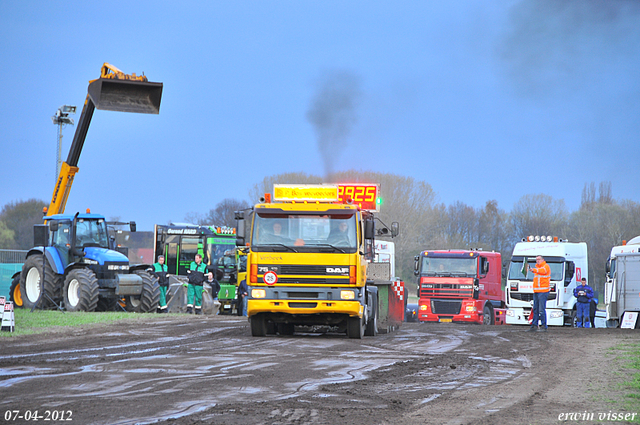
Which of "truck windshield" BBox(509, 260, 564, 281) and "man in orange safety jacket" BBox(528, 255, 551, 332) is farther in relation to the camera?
"truck windshield" BBox(509, 260, 564, 281)

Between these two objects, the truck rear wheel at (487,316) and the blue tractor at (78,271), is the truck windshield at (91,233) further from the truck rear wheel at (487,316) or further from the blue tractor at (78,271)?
the truck rear wheel at (487,316)

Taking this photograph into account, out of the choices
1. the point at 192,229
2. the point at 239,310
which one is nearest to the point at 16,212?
the point at 192,229

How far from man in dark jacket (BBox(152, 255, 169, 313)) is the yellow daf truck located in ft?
32.7

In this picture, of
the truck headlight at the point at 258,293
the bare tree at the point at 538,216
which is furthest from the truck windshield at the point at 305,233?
the bare tree at the point at 538,216

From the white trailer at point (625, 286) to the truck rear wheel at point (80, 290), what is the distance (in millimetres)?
17396

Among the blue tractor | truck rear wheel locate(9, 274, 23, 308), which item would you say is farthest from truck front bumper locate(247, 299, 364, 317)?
truck rear wheel locate(9, 274, 23, 308)

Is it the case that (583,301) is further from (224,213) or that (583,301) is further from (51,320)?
(224,213)

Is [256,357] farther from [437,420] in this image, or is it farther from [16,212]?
[16,212]

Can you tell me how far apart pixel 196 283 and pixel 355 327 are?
9.80 metres

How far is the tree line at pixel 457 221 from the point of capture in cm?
6219

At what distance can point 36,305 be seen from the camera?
21.9 m

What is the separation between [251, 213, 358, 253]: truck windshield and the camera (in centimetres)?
1502

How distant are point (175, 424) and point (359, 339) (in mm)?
9870

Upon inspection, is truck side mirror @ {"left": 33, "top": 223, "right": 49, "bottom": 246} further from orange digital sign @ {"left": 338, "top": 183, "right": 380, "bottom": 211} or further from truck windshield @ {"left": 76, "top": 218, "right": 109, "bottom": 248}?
orange digital sign @ {"left": 338, "top": 183, "right": 380, "bottom": 211}
